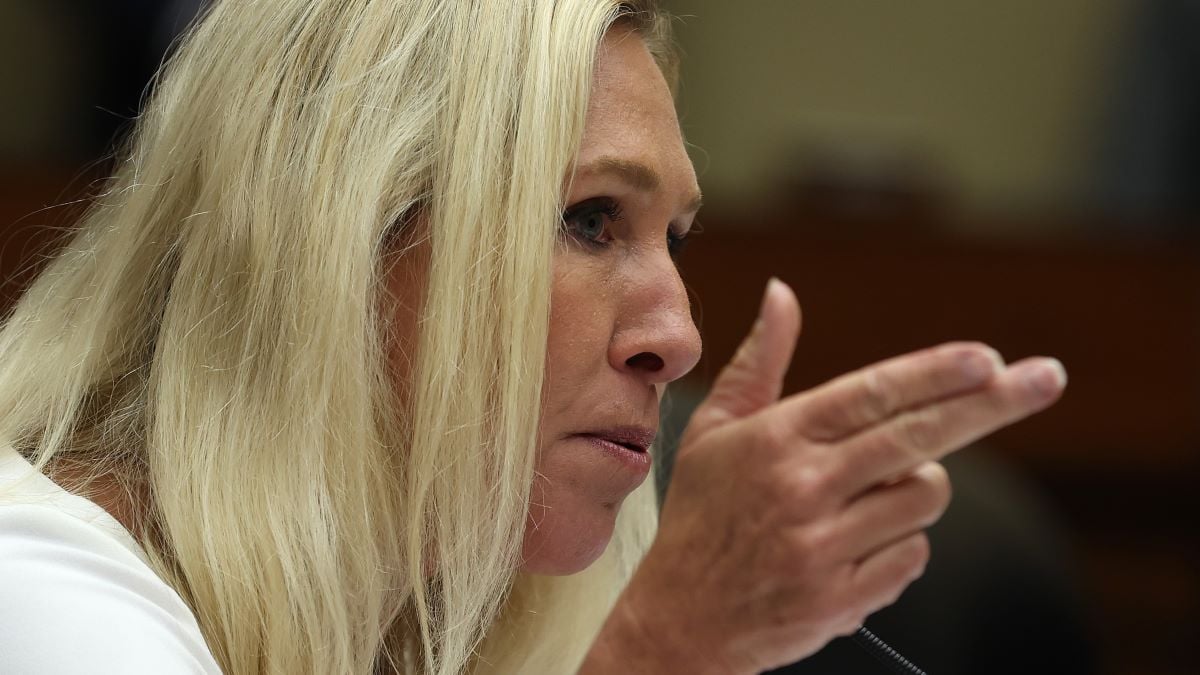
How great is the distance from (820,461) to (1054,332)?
1908mm

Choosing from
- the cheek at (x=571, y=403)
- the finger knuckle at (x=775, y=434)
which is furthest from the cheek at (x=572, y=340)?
the finger knuckle at (x=775, y=434)

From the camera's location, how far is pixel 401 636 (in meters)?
1.22

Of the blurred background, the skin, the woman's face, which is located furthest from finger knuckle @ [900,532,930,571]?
the blurred background

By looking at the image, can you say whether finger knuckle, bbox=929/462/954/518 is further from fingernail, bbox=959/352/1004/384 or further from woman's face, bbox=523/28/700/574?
woman's face, bbox=523/28/700/574

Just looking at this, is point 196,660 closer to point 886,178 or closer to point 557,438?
point 557,438

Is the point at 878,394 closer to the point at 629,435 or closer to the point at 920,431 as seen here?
the point at 920,431

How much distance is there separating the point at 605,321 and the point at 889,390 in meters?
0.23

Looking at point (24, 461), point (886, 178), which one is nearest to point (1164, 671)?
point (886, 178)

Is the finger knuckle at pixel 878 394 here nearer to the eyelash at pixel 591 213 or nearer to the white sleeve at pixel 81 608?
the eyelash at pixel 591 213

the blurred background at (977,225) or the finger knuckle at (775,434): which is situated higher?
the finger knuckle at (775,434)

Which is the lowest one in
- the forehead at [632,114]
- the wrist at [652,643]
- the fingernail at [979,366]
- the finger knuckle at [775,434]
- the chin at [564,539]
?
the wrist at [652,643]

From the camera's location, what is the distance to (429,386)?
1008 mm

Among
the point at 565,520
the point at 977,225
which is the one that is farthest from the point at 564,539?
the point at 977,225

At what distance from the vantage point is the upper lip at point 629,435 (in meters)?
1.07
